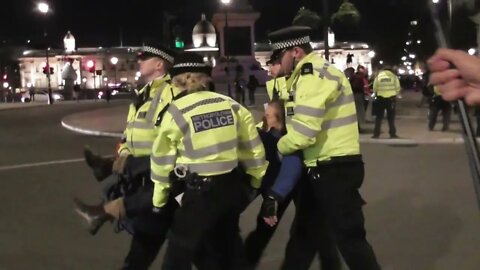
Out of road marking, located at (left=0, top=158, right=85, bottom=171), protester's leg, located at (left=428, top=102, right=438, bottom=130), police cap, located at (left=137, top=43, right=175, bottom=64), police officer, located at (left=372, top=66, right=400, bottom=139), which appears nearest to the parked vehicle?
protester's leg, located at (left=428, top=102, right=438, bottom=130)

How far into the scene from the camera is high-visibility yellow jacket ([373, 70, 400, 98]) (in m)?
17.9

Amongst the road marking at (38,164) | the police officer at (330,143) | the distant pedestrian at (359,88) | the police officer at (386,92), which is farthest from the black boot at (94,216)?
the distant pedestrian at (359,88)

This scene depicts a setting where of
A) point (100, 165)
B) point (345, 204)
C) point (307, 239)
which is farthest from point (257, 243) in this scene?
point (100, 165)

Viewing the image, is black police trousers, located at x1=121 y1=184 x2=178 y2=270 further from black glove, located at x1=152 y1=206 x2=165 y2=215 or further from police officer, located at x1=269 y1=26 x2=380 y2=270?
police officer, located at x1=269 y1=26 x2=380 y2=270

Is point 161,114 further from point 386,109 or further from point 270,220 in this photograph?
point 386,109

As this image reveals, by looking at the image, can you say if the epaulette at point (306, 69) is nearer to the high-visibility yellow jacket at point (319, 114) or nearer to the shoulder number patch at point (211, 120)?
the high-visibility yellow jacket at point (319, 114)

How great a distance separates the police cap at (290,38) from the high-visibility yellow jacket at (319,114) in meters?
0.13

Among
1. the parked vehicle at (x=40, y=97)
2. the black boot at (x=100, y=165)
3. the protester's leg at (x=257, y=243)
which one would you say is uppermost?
the black boot at (x=100, y=165)

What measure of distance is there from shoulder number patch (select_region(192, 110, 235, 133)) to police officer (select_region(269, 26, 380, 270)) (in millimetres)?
473

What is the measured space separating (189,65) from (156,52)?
2.06ft

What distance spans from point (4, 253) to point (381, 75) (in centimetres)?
1192

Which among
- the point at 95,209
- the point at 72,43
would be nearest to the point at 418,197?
the point at 95,209

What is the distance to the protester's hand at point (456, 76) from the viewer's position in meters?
2.13

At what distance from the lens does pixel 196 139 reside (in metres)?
4.63
